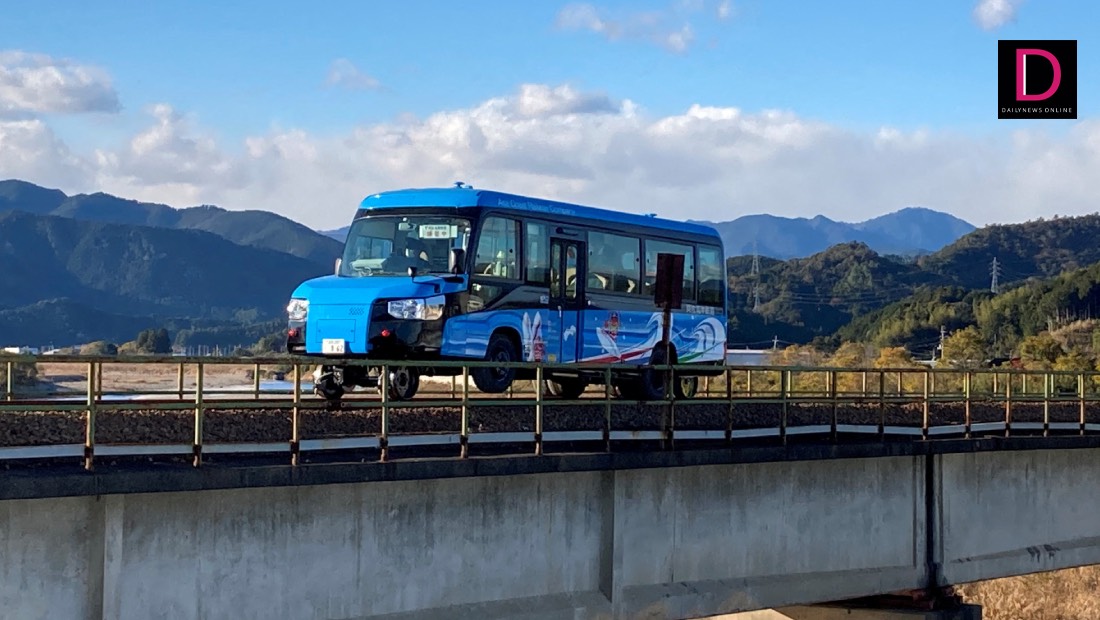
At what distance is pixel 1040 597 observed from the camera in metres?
35.9

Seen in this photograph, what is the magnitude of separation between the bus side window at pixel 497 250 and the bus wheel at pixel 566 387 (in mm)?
2823

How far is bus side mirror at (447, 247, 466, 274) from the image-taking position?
2166 cm

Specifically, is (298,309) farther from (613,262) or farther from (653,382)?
(653,382)

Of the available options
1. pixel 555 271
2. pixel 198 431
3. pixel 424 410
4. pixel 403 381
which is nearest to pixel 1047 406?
pixel 555 271

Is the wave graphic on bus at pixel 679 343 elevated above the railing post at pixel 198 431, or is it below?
above

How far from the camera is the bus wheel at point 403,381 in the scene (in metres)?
19.9

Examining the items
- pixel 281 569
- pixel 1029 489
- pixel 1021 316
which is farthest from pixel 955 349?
pixel 281 569

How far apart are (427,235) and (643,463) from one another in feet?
20.8

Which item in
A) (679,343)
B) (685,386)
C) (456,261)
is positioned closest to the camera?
(456,261)

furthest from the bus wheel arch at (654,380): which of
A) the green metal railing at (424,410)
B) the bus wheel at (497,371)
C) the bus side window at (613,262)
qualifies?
the bus wheel at (497,371)

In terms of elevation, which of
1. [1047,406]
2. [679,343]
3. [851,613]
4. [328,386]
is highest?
[679,343]

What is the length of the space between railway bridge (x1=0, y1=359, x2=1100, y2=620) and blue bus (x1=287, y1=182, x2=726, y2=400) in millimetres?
1242

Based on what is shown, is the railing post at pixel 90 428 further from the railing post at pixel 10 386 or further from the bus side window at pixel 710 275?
the bus side window at pixel 710 275

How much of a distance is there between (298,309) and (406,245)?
2.04 m
